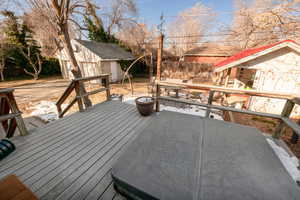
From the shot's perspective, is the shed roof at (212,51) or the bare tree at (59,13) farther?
the shed roof at (212,51)

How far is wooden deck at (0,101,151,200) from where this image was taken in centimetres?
152

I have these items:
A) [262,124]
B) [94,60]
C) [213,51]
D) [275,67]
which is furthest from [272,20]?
[94,60]

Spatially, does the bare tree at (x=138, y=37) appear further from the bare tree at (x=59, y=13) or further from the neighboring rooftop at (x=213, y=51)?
the bare tree at (x=59, y=13)

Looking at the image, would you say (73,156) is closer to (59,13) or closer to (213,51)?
(59,13)

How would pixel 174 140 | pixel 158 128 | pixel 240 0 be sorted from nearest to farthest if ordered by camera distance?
1. pixel 174 140
2. pixel 158 128
3. pixel 240 0

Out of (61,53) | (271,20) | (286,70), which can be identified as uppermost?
(271,20)

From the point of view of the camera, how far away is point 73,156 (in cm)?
200

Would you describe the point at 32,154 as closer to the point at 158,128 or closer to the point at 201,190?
the point at 158,128

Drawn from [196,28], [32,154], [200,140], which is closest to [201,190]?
[200,140]

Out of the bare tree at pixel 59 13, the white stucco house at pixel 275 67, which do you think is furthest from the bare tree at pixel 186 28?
the bare tree at pixel 59 13

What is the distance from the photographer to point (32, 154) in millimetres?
2021

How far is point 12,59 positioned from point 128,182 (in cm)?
1933

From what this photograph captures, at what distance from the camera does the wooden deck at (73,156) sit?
1.52 metres

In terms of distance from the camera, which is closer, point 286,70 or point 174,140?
point 174,140
